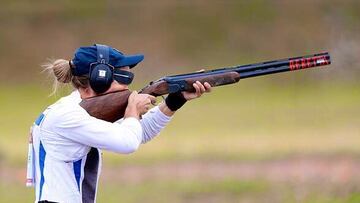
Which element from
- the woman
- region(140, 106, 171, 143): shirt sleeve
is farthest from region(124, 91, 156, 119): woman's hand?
region(140, 106, 171, 143): shirt sleeve

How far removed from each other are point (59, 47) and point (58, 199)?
38271mm

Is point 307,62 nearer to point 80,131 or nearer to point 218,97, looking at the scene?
point 80,131

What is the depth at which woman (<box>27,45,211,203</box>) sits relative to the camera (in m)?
6.89

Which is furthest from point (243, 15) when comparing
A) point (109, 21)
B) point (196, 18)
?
point (109, 21)

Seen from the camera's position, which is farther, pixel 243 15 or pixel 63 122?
pixel 243 15

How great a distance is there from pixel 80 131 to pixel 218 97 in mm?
28051

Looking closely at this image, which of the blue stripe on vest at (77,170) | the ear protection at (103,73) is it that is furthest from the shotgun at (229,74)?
the blue stripe on vest at (77,170)

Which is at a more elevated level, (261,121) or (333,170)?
(261,121)

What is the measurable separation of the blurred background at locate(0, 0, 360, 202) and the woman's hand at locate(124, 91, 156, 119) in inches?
182

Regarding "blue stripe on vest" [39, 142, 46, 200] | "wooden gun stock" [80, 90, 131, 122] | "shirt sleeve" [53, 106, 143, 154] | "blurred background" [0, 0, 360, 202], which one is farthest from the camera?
"blurred background" [0, 0, 360, 202]

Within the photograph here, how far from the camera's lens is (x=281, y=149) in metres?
20.9

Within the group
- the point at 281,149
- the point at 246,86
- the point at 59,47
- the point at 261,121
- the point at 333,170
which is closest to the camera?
the point at 333,170

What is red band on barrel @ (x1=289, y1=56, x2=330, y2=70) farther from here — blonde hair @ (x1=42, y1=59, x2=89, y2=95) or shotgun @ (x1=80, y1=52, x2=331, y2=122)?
blonde hair @ (x1=42, y1=59, x2=89, y2=95)

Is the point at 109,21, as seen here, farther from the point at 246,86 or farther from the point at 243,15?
the point at 246,86
